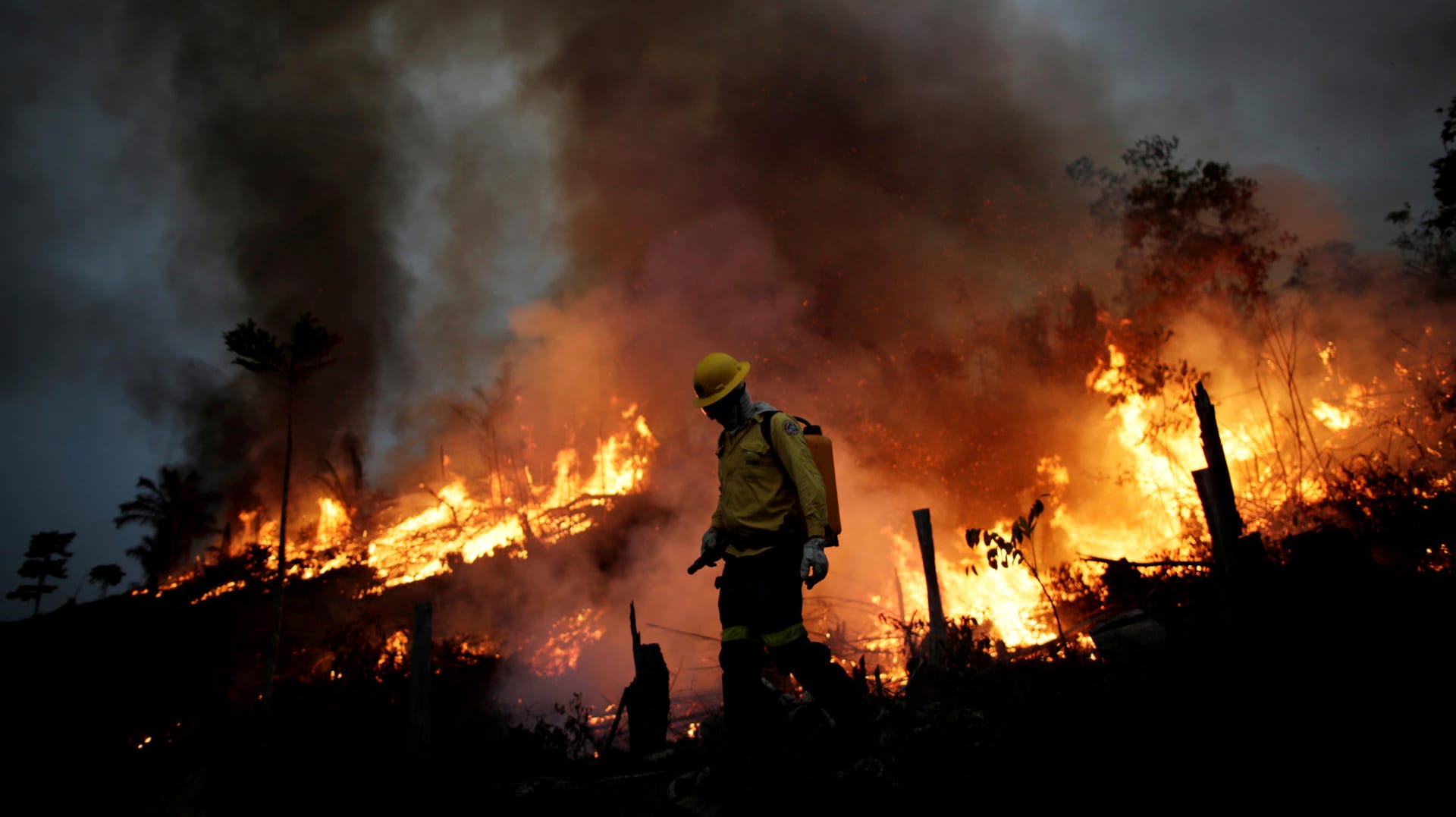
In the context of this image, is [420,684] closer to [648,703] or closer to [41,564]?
[648,703]

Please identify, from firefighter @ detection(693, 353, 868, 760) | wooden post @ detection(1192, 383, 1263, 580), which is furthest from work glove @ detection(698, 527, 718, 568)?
wooden post @ detection(1192, 383, 1263, 580)

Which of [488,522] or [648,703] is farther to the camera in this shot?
[488,522]

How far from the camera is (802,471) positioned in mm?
3393

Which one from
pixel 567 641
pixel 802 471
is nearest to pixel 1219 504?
pixel 802 471

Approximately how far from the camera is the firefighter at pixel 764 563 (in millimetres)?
3307

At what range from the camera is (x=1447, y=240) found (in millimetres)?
18719

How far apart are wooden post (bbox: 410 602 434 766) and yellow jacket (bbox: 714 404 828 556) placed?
12.7 feet

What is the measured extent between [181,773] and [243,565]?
21.5 m

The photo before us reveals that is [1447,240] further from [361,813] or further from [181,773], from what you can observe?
[181,773]

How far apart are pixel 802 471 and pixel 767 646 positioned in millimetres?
989

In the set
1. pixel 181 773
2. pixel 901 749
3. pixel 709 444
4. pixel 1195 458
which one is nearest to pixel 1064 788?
pixel 901 749

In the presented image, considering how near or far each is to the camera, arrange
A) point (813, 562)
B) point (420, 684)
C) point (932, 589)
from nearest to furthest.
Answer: point (813, 562), point (420, 684), point (932, 589)

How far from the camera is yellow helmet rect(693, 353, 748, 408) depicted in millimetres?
3686

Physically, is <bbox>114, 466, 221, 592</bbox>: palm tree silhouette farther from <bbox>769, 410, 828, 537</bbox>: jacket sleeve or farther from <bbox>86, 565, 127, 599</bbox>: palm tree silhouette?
<bbox>769, 410, 828, 537</bbox>: jacket sleeve
